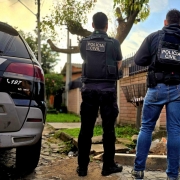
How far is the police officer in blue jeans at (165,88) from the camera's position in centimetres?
263

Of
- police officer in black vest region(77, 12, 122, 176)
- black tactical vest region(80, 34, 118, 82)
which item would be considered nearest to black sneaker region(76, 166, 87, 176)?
police officer in black vest region(77, 12, 122, 176)

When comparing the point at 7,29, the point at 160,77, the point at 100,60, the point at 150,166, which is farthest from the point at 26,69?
the point at 150,166

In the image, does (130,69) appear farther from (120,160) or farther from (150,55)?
(150,55)

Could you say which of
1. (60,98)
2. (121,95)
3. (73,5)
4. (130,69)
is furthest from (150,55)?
(60,98)

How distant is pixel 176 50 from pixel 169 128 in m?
0.75

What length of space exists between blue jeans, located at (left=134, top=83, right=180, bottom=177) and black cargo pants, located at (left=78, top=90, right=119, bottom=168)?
1.32ft

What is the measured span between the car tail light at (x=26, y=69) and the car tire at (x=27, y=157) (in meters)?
0.78

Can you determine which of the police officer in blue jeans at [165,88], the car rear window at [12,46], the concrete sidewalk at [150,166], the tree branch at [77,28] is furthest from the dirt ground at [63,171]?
the tree branch at [77,28]

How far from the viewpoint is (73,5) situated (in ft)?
28.8

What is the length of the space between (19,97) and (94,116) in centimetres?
90

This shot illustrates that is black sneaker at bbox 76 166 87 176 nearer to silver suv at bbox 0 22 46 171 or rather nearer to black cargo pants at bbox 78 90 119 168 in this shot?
black cargo pants at bbox 78 90 119 168

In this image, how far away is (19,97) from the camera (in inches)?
100

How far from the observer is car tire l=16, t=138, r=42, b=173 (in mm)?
3057

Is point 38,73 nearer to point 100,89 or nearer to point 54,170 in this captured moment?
point 100,89
